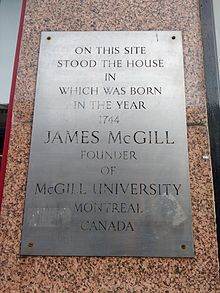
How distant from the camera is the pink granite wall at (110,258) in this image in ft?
6.83

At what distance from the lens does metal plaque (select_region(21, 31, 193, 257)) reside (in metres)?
2.15

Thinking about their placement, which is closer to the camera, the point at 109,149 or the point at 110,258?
the point at 110,258

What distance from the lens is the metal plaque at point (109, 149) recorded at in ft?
7.07

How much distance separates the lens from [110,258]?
2121 mm

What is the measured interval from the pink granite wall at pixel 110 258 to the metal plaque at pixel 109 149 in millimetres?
63

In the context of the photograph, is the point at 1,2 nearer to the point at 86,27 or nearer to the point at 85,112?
the point at 86,27

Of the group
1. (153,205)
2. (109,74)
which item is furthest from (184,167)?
(109,74)

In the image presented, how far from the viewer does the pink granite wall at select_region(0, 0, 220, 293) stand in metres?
2.08

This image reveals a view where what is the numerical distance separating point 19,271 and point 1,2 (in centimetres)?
239

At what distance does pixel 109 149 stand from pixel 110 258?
719 millimetres

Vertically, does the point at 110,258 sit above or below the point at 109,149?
below

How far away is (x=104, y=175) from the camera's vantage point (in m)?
2.27

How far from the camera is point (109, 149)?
2328 millimetres

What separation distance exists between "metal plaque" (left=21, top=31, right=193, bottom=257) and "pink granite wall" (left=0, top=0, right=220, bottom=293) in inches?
2.5
